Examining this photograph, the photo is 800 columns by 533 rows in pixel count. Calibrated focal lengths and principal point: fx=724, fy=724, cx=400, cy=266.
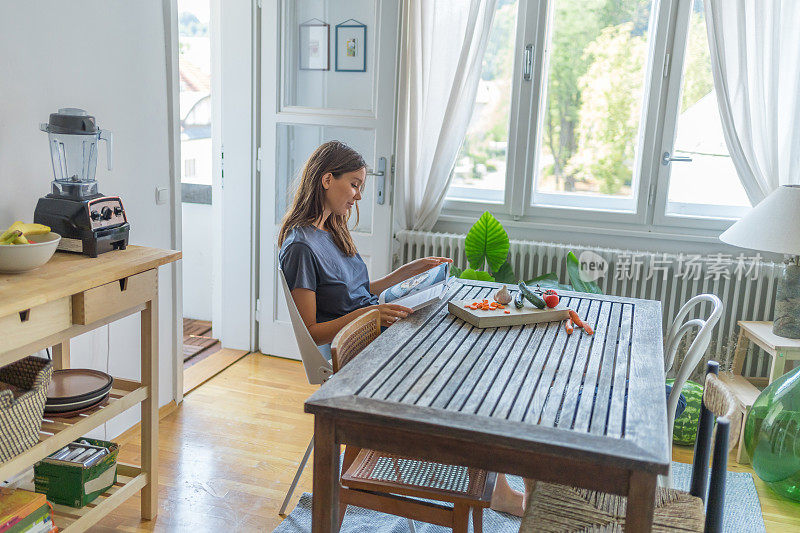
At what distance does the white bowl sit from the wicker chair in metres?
1.44

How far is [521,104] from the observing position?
12.6 feet

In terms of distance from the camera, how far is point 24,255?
1.92 metres

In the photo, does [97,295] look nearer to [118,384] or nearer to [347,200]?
[118,384]

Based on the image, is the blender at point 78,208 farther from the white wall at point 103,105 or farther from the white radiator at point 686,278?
the white radiator at point 686,278

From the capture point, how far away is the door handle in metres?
3.74

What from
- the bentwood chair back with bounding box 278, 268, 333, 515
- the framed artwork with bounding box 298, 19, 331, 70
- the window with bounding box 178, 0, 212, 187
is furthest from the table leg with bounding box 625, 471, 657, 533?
the window with bounding box 178, 0, 212, 187

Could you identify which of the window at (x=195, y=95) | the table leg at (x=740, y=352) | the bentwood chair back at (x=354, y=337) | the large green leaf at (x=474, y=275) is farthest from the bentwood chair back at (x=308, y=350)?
the window at (x=195, y=95)

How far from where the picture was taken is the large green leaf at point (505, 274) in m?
3.62

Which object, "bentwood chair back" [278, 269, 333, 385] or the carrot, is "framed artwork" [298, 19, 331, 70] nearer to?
"bentwood chair back" [278, 269, 333, 385]

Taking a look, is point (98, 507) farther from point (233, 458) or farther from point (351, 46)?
point (351, 46)

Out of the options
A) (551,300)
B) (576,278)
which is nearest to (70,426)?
(551,300)

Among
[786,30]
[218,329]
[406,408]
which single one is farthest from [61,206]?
[786,30]

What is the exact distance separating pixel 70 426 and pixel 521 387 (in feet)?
4.20

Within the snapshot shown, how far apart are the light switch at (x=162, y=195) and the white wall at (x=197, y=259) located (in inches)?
57.8
